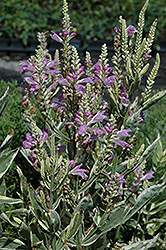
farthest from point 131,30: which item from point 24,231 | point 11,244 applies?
point 11,244

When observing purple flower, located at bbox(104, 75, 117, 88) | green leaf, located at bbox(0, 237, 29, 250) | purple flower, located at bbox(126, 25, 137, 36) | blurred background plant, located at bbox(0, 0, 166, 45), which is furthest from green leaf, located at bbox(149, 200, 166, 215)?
blurred background plant, located at bbox(0, 0, 166, 45)

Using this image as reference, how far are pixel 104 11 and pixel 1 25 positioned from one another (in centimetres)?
243

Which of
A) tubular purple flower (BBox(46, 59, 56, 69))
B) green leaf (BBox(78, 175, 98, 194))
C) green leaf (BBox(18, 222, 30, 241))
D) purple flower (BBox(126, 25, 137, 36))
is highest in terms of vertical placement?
purple flower (BBox(126, 25, 137, 36))

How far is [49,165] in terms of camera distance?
148cm

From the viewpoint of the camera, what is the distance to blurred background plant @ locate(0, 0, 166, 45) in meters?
6.92

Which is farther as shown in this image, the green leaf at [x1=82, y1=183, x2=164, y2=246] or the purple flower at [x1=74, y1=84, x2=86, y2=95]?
the green leaf at [x1=82, y1=183, x2=164, y2=246]

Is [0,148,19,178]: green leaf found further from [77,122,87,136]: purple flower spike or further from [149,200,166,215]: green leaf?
[149,200,166,215]: green leaf

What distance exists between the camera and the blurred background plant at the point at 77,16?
6918 mm

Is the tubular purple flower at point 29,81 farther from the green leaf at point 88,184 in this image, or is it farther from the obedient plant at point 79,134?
the green leaf at point 88,184

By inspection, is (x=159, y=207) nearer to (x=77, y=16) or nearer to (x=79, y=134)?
(x=79, y=134)

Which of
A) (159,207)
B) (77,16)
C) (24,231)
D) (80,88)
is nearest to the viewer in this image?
(80,88)

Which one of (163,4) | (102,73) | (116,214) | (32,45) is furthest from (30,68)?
(163,4)

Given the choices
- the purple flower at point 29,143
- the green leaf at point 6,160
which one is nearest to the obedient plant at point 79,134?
the purple flower at point 29,143

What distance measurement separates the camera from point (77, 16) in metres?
7.14
